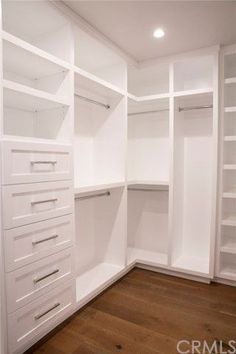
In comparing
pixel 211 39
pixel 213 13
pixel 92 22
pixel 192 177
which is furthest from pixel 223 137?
pixel 92 22

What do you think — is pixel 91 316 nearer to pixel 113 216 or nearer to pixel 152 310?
pixel 152 310

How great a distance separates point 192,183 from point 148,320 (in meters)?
1.51

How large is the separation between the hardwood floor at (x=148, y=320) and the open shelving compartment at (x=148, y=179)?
1.87ft

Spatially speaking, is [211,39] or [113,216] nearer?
[211,39]

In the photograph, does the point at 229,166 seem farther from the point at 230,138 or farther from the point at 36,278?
the point at 36,278

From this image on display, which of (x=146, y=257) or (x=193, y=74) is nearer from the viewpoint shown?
(x=193, y=74)

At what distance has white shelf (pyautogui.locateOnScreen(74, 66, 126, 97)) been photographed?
1.98 meters

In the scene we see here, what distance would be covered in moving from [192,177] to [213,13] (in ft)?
5.16

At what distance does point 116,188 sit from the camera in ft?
8.50

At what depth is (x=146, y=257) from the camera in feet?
9.48

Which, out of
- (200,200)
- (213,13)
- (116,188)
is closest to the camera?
(213,13)

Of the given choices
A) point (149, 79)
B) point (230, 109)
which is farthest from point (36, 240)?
point (149, 79)

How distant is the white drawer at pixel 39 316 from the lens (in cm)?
145

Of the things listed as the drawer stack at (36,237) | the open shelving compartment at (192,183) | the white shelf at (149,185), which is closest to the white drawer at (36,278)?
the drawer stack at (36,237)
